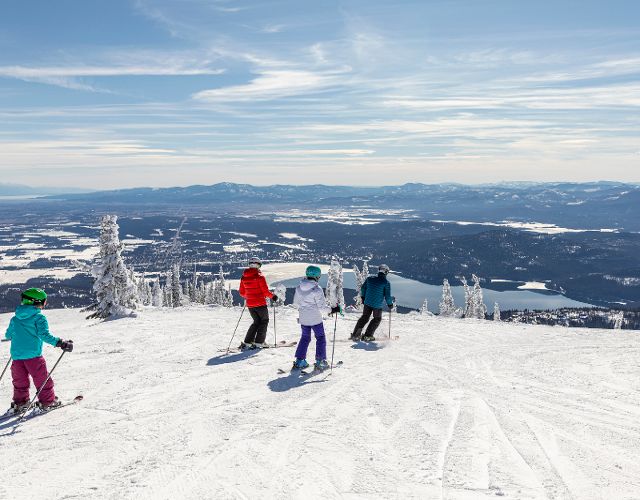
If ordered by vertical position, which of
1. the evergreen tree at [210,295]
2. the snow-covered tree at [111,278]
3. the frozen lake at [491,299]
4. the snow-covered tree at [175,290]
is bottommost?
the frozen lake at [491,299]

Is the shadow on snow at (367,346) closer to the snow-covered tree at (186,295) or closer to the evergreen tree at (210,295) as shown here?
the snow-covered tree at (186,295)

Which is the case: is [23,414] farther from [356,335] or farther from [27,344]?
[356,335]

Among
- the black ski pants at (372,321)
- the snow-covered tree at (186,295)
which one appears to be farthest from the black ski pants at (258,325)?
the snow-covered tree at (186,295)

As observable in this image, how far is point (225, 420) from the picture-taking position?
741 cm

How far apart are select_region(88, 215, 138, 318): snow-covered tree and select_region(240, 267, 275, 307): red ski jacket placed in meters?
15.2

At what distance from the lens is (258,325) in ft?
41.9

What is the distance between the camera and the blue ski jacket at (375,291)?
13.9 metres

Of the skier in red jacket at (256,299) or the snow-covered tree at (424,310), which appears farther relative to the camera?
the snow-covered tree at (424,310)

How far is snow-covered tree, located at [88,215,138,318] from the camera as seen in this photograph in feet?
85.2

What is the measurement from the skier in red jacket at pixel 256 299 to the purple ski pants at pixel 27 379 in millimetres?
5200

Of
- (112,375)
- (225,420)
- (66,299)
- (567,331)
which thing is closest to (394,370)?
(225,420)

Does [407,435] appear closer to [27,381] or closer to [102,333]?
[27,381]

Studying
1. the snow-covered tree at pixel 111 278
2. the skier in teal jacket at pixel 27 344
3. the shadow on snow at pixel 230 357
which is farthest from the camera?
the snow-covered tree at pixel 111 278

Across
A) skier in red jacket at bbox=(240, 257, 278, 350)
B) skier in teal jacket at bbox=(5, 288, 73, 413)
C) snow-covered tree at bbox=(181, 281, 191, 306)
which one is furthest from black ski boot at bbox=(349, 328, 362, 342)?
snow-covered tree at bbox=(181, 281, 191, 306)
